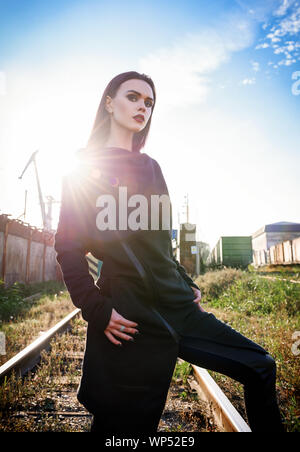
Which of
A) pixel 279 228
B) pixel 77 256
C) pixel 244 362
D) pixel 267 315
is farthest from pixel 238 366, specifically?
pixel 279 228

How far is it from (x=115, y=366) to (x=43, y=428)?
67.6 inches

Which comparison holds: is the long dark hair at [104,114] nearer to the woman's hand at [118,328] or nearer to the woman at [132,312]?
the woman at [132,312]

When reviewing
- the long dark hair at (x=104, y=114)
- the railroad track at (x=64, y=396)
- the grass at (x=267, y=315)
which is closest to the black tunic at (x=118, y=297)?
the long dark hair at (x=104, y=114)

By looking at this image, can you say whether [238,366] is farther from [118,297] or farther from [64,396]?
[64,396]

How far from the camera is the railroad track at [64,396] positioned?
246 centimetres

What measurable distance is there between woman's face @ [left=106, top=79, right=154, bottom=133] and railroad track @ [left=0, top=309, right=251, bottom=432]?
2.26 meters

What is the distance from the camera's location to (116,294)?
4.69 ft

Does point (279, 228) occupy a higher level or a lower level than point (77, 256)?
higher

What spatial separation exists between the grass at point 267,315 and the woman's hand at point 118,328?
192cm

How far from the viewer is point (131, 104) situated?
1.85 meters

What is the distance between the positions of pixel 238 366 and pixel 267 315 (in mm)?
5450

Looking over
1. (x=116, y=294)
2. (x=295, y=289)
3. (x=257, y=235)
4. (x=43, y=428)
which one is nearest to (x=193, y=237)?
(x=295, y=289)

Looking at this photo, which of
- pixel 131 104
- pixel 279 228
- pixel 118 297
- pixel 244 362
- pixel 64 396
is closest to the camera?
pixel 244 362

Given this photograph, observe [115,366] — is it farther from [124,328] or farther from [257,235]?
[257,235]
